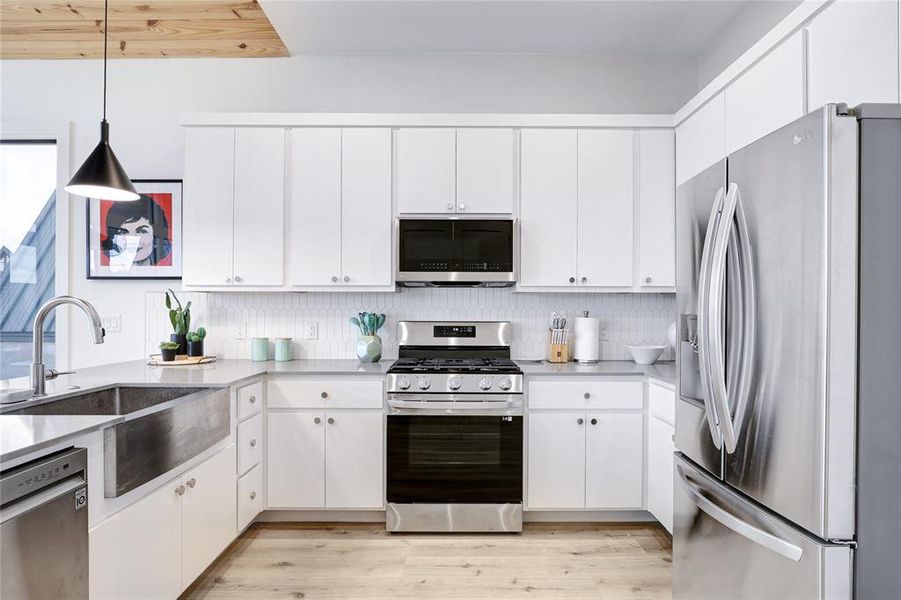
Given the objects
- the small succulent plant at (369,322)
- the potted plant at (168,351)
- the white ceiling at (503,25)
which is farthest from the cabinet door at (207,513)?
the white ceiling at (503,25)

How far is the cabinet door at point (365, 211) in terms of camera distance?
2.99 metres

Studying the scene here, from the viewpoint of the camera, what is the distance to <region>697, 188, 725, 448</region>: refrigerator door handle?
4.72 ft

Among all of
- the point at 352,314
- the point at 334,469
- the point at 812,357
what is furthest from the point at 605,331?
the point at 812,357

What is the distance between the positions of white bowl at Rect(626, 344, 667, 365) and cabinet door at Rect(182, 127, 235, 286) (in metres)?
2.54

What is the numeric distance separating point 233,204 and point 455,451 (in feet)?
6.46

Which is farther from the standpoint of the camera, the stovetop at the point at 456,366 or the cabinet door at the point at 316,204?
the cabinet door at the point at 316,204

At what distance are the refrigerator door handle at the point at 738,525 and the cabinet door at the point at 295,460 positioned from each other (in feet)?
6.09

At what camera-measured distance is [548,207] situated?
9.86 ft

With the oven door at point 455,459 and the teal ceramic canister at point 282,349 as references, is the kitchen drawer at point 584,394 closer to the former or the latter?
the oven door at point 455,459

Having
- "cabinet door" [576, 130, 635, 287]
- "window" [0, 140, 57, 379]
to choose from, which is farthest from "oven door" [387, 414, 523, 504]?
"window" [0, 140, 57, 379]

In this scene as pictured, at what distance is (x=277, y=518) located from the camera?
285 centimetres

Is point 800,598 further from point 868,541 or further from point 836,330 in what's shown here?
point 836,330

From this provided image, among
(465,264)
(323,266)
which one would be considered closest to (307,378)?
(323,266)

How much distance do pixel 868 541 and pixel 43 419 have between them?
88.2 inches
